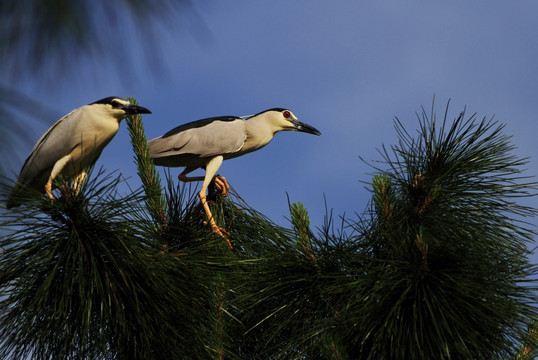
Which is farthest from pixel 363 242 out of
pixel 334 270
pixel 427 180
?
pixel 427 180

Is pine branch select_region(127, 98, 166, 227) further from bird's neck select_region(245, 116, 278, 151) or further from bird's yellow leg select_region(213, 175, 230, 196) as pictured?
bird's neck select_region(245, 116, 278, 151)

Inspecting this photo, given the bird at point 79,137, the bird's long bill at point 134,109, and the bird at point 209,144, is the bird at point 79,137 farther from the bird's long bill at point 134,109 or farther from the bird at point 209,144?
the bird at point 209,144

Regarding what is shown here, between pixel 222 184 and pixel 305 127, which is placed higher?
pixel 305 127

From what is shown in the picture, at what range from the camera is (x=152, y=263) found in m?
2.47

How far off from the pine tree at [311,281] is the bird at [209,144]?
1.20m

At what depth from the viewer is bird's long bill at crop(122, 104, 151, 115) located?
3475 millimetres

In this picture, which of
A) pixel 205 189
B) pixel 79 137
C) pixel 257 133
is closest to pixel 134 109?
pixel 79 137

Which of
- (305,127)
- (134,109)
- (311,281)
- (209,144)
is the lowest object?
(311,281)

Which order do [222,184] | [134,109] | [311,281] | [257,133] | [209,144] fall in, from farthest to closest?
[257,133] < [209,144] < [222,184] < [134,109] < [311,281]

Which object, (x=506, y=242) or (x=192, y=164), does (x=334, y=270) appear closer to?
(x=506, y=242)

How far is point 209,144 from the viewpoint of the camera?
428 cm

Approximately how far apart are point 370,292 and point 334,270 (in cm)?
37

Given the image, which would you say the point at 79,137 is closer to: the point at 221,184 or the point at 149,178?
the point at 149,178

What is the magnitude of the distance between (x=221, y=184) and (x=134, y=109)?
79 centimetres
